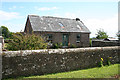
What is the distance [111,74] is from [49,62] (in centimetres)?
360

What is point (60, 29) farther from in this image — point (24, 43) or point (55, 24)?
point (24, 43)

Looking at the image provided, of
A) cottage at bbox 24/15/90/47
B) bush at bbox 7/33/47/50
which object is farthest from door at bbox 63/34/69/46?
bush at bbox 7/33/47/50

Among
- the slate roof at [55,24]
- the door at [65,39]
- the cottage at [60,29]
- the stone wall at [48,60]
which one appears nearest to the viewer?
the stone wall at [48,60]

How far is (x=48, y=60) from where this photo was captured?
21.6 ft

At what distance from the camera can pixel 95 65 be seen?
799 centimetres

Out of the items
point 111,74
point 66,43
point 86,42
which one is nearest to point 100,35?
point 86,42

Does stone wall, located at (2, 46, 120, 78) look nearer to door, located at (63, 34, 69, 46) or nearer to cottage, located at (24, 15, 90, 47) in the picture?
cottage, located at (24, 15, 90, 47)

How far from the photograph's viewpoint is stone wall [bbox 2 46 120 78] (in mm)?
5768

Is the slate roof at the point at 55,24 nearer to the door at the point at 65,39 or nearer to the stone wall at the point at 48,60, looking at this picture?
the door at the point at 65,39

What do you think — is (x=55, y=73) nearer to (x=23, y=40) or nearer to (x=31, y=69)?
(x=31, y=69)

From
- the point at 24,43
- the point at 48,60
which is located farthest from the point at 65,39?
the point at 48,60

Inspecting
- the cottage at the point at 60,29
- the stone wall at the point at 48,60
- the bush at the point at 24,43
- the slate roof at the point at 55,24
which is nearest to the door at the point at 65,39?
the cottage at the point at 60,29

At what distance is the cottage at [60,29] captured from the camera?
19.9 metres

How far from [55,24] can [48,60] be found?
1600cm
